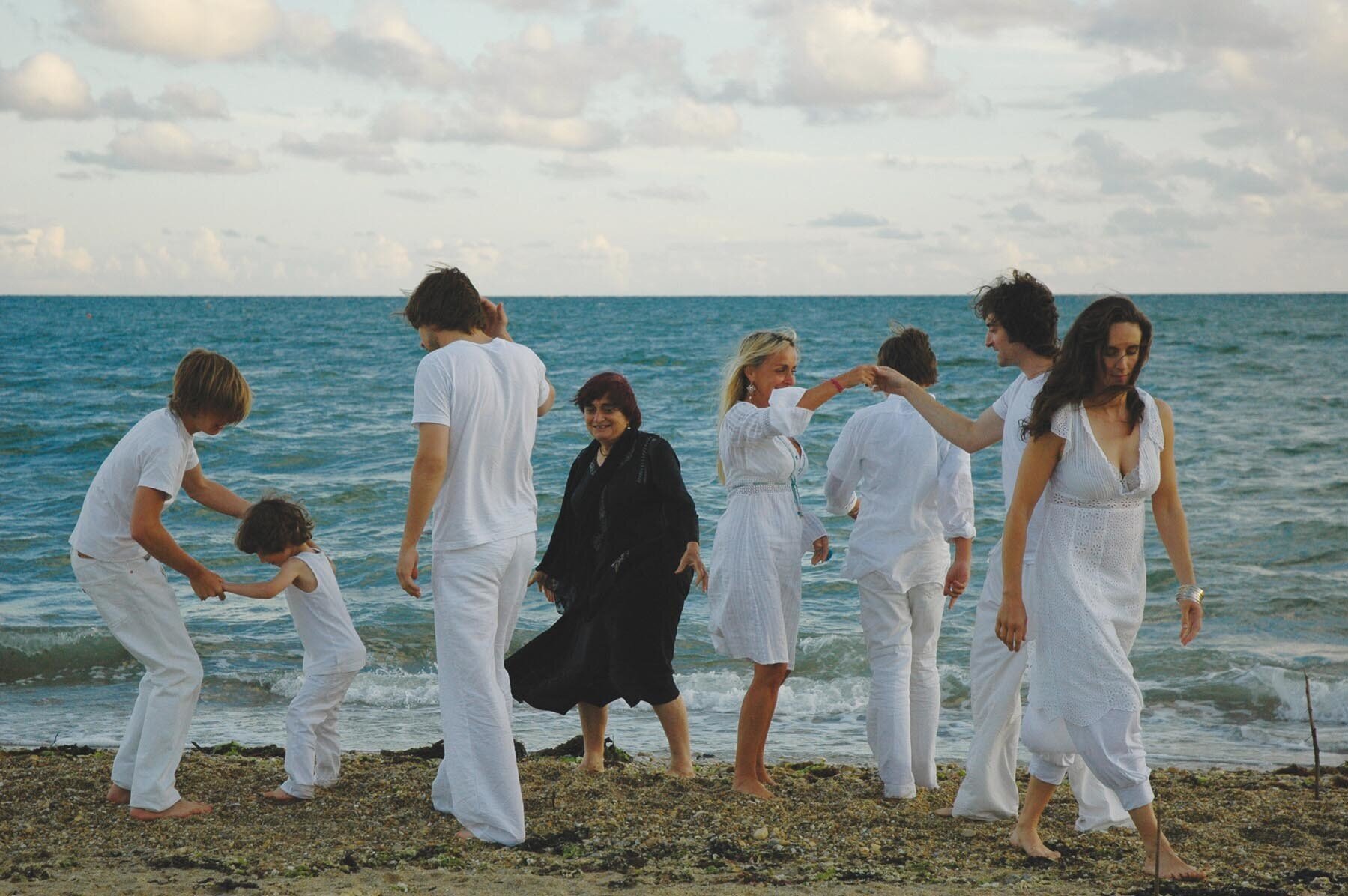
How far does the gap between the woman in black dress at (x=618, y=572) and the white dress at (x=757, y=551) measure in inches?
9.1

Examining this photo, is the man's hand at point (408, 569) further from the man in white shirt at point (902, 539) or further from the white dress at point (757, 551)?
the man in white shirt at point (902, 539)

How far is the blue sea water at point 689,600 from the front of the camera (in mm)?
7836

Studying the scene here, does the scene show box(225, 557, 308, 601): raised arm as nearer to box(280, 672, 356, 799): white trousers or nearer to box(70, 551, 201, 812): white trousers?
box(70, 551, 201, 812): white trousers

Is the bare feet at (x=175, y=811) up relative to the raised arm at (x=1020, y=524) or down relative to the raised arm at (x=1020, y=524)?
down

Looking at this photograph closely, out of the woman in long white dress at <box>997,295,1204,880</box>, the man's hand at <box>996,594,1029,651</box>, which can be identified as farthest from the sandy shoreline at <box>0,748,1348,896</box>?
the man's hand at <box>996,594,1029,651</box>

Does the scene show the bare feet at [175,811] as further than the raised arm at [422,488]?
Yes

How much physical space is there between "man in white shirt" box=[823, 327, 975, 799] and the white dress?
1.02 feet

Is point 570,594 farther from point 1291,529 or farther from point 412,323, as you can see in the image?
point 1291,529

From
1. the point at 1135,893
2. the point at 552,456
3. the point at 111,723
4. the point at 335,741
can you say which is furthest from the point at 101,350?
the point at 1135,893

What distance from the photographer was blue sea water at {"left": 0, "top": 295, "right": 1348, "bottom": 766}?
7.84 meters

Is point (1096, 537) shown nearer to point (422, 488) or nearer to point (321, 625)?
point (422, 488)

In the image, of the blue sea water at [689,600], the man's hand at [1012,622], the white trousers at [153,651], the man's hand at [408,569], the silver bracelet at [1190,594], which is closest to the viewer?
the man's hand at [1012,622]

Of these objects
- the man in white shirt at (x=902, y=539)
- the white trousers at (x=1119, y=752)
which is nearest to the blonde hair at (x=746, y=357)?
the man in white shirt at (x=902, y=539)

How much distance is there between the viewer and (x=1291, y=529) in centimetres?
1334
